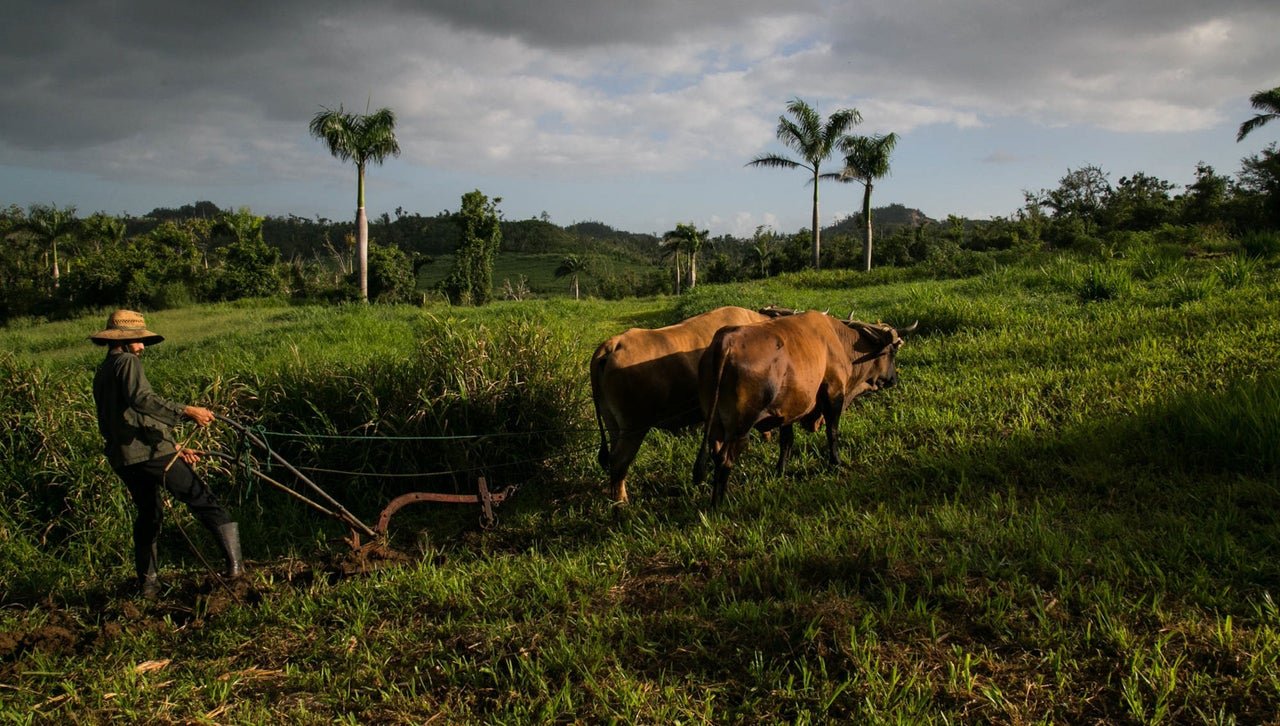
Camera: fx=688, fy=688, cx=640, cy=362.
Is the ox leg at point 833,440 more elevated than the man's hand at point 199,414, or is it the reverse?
the man's hand at point 199,414

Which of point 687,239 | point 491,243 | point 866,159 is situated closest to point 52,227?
point 491,243

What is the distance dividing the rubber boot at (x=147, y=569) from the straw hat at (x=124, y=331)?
133 centimetres

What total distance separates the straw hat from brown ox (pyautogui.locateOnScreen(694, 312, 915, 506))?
3412mm

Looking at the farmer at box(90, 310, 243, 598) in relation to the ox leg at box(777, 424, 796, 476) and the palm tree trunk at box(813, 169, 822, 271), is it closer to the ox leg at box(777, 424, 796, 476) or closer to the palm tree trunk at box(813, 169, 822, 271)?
the ox leg at box(777, 424, 796, 476)

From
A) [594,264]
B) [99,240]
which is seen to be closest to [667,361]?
[99,240]

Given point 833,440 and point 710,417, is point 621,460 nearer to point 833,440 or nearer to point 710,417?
point 710,417

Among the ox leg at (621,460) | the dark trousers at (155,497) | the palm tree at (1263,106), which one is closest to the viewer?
the dark trousers at (155,497)

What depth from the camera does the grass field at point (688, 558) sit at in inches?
114

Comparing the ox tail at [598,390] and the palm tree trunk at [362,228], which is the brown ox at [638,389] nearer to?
the ox tail at [598,390]

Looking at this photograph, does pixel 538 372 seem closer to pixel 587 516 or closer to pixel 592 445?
pixel 592 445

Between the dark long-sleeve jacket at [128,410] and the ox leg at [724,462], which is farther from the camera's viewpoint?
the ox leg at [724,462]

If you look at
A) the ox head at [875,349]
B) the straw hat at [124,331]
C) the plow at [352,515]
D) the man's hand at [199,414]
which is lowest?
the plow at [352,515]

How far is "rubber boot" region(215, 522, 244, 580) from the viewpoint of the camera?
14.6ft

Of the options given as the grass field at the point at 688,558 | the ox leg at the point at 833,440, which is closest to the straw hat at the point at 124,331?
the grass field at the point at 688,558
